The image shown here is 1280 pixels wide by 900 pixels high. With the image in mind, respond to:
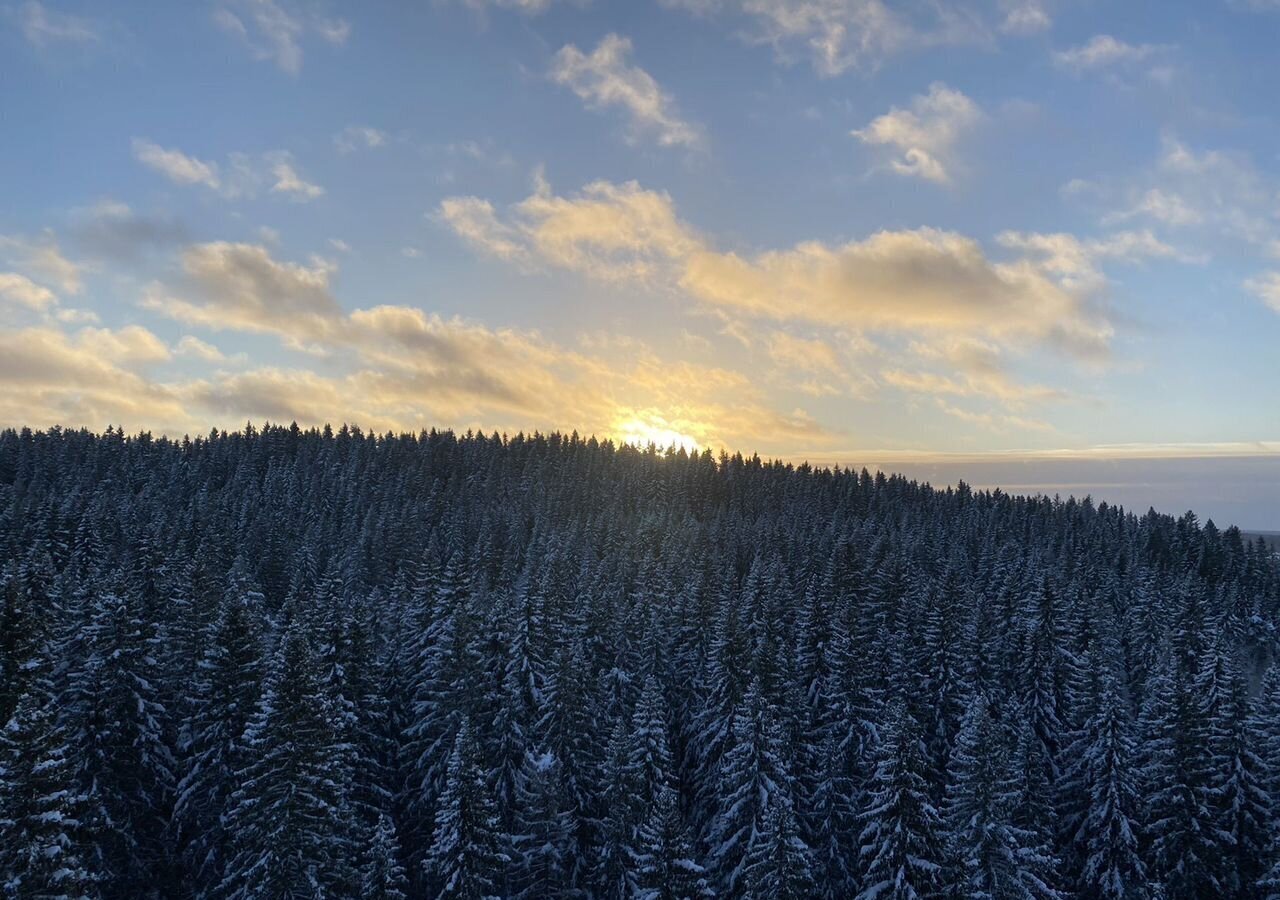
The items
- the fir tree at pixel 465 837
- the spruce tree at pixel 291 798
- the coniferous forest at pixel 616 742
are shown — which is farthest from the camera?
the coniferous forest at pixel 616 742

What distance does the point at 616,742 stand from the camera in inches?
1298

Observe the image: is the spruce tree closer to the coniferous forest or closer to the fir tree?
the coniferous forest

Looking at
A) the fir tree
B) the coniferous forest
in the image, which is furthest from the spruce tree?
the fir tree

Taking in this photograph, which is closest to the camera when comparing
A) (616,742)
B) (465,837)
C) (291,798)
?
(291,798)

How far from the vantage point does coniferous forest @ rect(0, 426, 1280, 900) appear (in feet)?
89.0

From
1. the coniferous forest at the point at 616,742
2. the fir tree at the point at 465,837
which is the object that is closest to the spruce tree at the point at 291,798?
the coniferous forest at the point at 616,742

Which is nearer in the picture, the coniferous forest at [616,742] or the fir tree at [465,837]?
the fir tree at [465,837]

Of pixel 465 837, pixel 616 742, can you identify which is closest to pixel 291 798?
pixel 465 837

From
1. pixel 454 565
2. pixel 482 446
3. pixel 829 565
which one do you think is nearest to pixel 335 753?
pixel 454 565

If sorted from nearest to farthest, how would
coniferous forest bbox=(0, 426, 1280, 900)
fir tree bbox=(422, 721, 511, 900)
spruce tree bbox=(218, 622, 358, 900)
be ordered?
spruce tree bbox=(218, 622, 358, 900), fir tree bbox=(422, 721, 511, 900), coniferous forest bbox=(0, 426, 1280, 900)

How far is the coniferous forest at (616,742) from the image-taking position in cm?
2714

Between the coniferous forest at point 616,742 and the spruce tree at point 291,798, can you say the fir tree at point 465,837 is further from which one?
the spruce tree at point 291,798

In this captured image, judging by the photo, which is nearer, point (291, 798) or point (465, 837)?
point (291, 798)

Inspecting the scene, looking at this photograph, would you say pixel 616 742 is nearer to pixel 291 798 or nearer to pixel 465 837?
pixel 465 837
